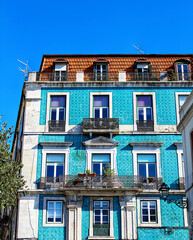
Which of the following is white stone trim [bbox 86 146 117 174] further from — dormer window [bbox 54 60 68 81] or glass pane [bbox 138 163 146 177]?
dormer window [bbox 54 60 68 81]

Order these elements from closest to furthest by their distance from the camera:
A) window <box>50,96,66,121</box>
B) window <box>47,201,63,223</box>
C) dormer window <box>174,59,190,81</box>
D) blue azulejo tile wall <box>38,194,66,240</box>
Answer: blue azulejo tile wall <box>38,194,66,240</box>
window <box>47,201,63,223</box>
window <box>50,96,66,121</box>
dormer window <box>174,59,190,81</box>

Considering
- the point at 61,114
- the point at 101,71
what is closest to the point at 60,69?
the point at 101,71

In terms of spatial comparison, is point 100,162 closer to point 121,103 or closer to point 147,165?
point 147,165

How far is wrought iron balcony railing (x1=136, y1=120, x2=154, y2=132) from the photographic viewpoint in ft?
92.1

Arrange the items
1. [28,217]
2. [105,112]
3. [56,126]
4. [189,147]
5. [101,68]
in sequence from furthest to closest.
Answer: [101,68], [105,112], [56,126], [28,217], [189,147]

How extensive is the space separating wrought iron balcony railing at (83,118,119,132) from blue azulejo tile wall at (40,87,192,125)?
1.57 ft

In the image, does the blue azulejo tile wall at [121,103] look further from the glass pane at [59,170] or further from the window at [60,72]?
the glass pane at [59,170]

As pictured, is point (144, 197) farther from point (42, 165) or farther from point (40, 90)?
point (40, 90)

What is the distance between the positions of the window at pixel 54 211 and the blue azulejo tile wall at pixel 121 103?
5.22 meters

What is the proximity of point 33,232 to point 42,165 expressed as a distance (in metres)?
4.05

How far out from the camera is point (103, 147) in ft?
90.2

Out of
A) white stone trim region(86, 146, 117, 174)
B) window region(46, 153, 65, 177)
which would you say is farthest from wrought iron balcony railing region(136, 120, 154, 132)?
window region(46, 153, 65, 177)

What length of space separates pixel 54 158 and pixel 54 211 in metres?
3.30

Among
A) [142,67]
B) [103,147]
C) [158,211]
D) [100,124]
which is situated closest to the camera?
[158,211]
